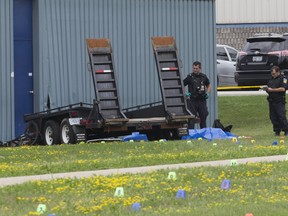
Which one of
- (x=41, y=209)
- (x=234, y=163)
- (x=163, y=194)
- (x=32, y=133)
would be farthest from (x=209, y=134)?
(x=41, y=209)

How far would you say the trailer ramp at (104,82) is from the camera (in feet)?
73.8

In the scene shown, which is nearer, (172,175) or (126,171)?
(172,175)

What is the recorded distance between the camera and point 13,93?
80.8ft

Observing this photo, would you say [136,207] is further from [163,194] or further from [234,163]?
[234,163]

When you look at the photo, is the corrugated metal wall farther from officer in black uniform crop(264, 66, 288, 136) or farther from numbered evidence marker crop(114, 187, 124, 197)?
numbered evidence marker crop(114, 187, 124, 197)

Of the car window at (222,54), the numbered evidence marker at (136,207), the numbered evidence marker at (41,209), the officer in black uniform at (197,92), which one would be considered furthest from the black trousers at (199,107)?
the numbered evidence marker at (41,209)

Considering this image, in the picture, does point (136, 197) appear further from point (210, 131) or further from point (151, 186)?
point (210, 131)

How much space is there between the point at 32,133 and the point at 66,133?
1.26 meters

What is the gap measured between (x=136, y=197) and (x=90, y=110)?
37.2 feet

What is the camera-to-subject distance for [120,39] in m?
26.1

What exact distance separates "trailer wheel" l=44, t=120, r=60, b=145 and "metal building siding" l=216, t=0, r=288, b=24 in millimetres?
23706

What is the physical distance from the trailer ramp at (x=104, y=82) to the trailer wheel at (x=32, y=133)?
1.93 meters

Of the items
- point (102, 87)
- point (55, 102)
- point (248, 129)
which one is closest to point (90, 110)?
point (102, 87)

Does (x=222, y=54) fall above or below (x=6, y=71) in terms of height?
above
